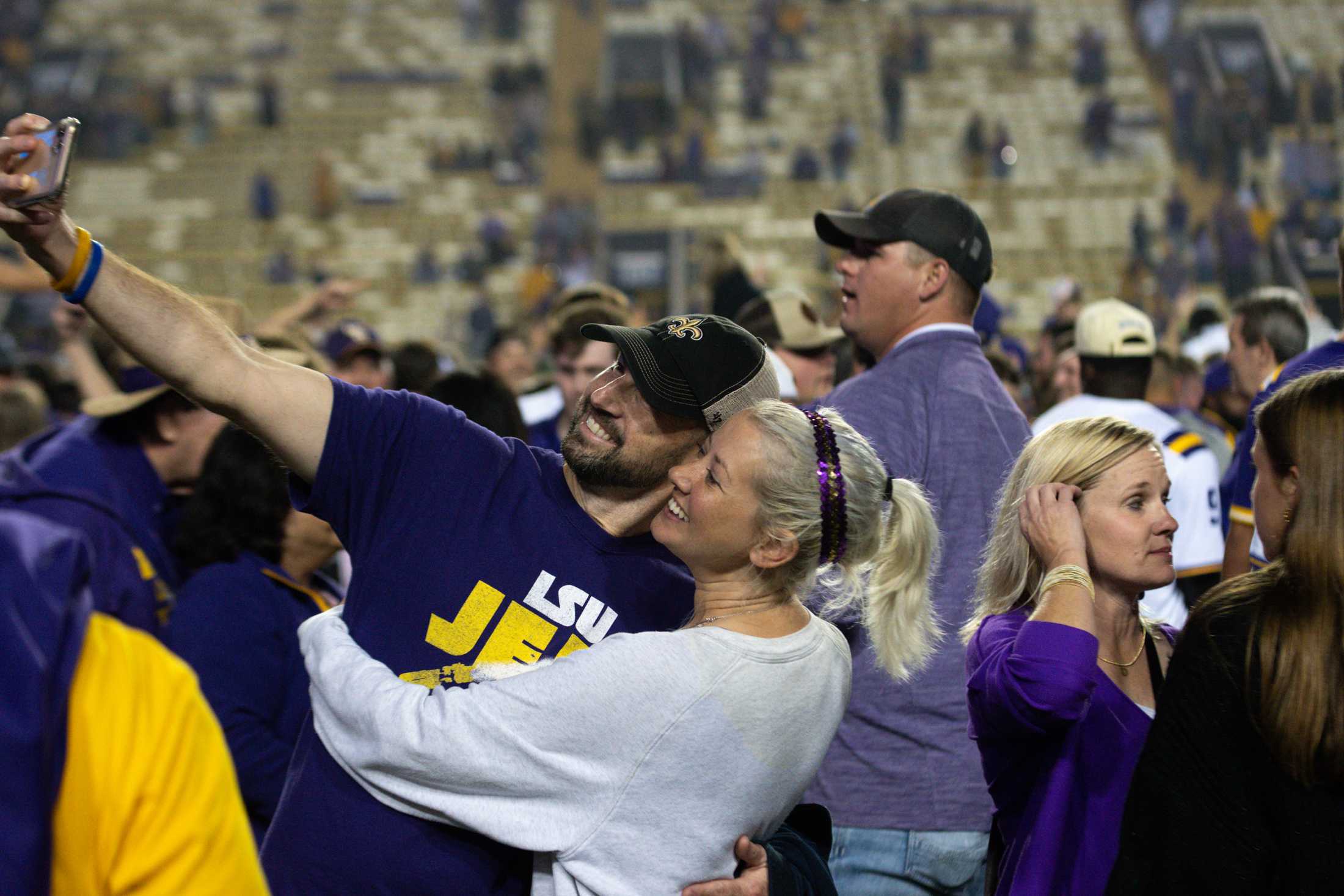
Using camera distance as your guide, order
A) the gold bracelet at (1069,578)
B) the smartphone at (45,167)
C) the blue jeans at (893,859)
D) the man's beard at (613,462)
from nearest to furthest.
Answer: the smartphone at (45,167) < the gold bracelet at (1069,578) < the man's beard at (613,462) < the blue jeans at (893,859)

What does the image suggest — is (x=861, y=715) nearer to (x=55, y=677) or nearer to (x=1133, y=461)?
(x=1133, y=461)

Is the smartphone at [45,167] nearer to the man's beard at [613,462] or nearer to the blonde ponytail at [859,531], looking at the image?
the man's beard at [613,462]

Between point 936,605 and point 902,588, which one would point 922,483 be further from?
point 902,588

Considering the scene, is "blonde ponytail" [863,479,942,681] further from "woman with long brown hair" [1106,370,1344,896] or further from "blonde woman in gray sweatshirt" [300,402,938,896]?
"woman with long brown hair" [1106,370,1344,896]

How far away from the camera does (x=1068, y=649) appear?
191 cm

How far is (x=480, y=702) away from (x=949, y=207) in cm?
173

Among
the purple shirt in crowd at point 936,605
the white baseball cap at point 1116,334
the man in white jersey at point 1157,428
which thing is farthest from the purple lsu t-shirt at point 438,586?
the white baseball cap at point 1116,334

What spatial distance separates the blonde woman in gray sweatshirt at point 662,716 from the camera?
5.50 ft

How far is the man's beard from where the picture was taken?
2.09 m

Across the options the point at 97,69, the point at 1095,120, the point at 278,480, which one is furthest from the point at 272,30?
the point at 278,480

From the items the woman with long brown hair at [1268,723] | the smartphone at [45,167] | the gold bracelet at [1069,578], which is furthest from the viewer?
the gold bracelet at [1069,578]

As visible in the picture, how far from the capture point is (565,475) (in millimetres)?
2168

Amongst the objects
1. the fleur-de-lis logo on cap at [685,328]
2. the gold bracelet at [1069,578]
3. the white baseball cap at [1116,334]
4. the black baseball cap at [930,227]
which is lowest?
the white baseball cap at [1116,334]

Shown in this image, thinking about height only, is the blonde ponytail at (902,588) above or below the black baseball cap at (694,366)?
below
